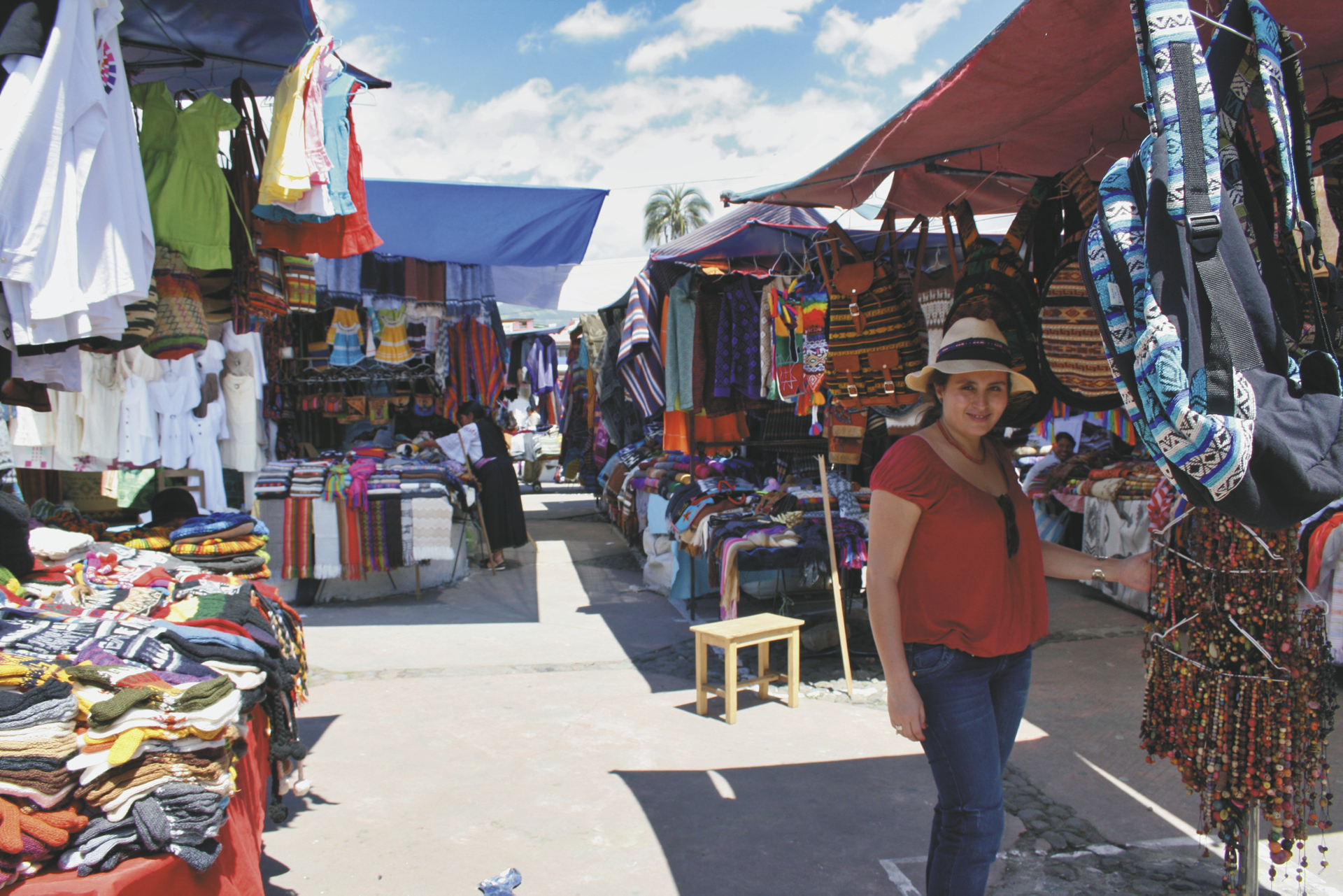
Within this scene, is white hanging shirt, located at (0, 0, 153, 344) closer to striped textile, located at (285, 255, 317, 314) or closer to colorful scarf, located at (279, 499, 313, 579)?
striped textile, located at (285, 255, 317, 314)

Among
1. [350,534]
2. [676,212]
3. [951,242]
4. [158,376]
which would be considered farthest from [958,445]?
[676,212]

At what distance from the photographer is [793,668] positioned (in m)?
4.91

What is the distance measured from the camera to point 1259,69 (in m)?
1.80

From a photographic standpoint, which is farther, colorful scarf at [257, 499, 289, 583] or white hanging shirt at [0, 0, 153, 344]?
colorful scarf at [257, 499, 289, 583]

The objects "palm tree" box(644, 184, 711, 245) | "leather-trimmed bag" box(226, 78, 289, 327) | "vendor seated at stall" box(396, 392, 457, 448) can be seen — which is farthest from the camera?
"palm tree" box(644, 184, 711, 245)

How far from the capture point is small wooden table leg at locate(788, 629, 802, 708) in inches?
192

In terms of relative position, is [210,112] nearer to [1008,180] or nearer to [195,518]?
[195,518]

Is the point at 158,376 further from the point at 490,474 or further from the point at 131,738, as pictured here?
the point at 131,738

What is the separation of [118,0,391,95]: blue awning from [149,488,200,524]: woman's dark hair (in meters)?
1.90

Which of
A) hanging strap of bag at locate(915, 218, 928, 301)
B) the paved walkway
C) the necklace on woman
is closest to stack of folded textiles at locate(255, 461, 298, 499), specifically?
the paved walkway

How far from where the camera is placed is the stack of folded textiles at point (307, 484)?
7305 mm

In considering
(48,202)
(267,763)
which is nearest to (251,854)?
(267,763)

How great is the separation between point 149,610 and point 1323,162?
4.13 meters

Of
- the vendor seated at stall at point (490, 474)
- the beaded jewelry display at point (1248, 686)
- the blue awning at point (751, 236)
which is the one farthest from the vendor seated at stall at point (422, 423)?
the beaded jewelry display at point (1248, 686)
